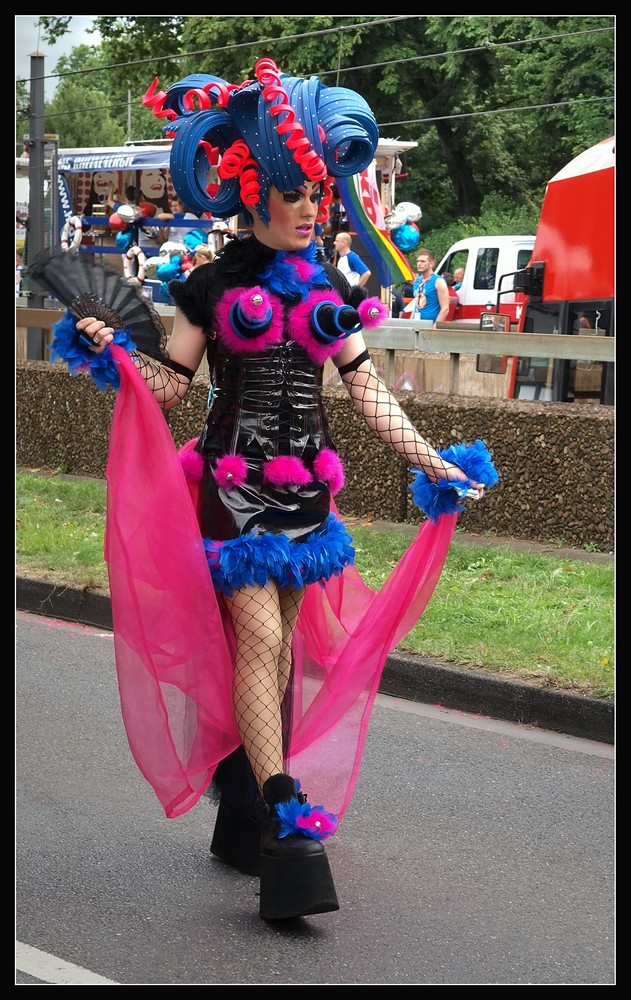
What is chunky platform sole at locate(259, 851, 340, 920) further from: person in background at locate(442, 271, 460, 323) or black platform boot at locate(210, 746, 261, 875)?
person in background at locate(442, 271, 460, 323)

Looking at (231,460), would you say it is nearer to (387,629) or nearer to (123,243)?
(387,629)

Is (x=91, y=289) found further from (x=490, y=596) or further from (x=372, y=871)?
(x=490, y=596)

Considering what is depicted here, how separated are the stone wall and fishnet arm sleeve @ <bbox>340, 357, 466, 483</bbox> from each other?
4682 mm

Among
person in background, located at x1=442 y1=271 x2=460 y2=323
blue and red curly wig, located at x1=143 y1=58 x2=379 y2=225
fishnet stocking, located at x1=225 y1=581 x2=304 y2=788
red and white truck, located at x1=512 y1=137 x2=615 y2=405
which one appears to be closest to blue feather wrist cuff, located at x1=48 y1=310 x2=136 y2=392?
blue and red curly wig, located at x1=143 y1=58 x2=379 y2=225

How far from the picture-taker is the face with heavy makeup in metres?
3.71

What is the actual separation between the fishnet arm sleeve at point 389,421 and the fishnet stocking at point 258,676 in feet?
1.97

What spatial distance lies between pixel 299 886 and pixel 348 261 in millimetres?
9848

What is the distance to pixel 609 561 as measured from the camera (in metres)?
8.08

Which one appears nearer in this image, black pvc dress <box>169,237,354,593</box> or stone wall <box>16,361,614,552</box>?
black pvc dress <box>169,237,354,593</box>

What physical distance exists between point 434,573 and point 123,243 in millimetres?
15346

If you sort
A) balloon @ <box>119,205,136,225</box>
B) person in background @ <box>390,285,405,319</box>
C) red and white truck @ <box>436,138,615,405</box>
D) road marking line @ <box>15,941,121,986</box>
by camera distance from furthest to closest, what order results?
balloon @ <box>119,205,136,225</box> < person in background @ <box>390,285,405,319</box> < red and white truck @ <box>436,138,615,405</box> < road marking line @ <box>15,941,121,986</box>

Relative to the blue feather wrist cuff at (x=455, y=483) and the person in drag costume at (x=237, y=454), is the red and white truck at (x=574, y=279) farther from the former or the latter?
the person in drag costume at (x=237, y=454)

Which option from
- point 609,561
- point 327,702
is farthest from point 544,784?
point 609,561

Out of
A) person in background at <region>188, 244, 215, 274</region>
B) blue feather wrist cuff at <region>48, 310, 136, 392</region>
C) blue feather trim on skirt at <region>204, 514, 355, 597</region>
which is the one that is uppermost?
person in background at <region>188, 244, 215, 274</region>
